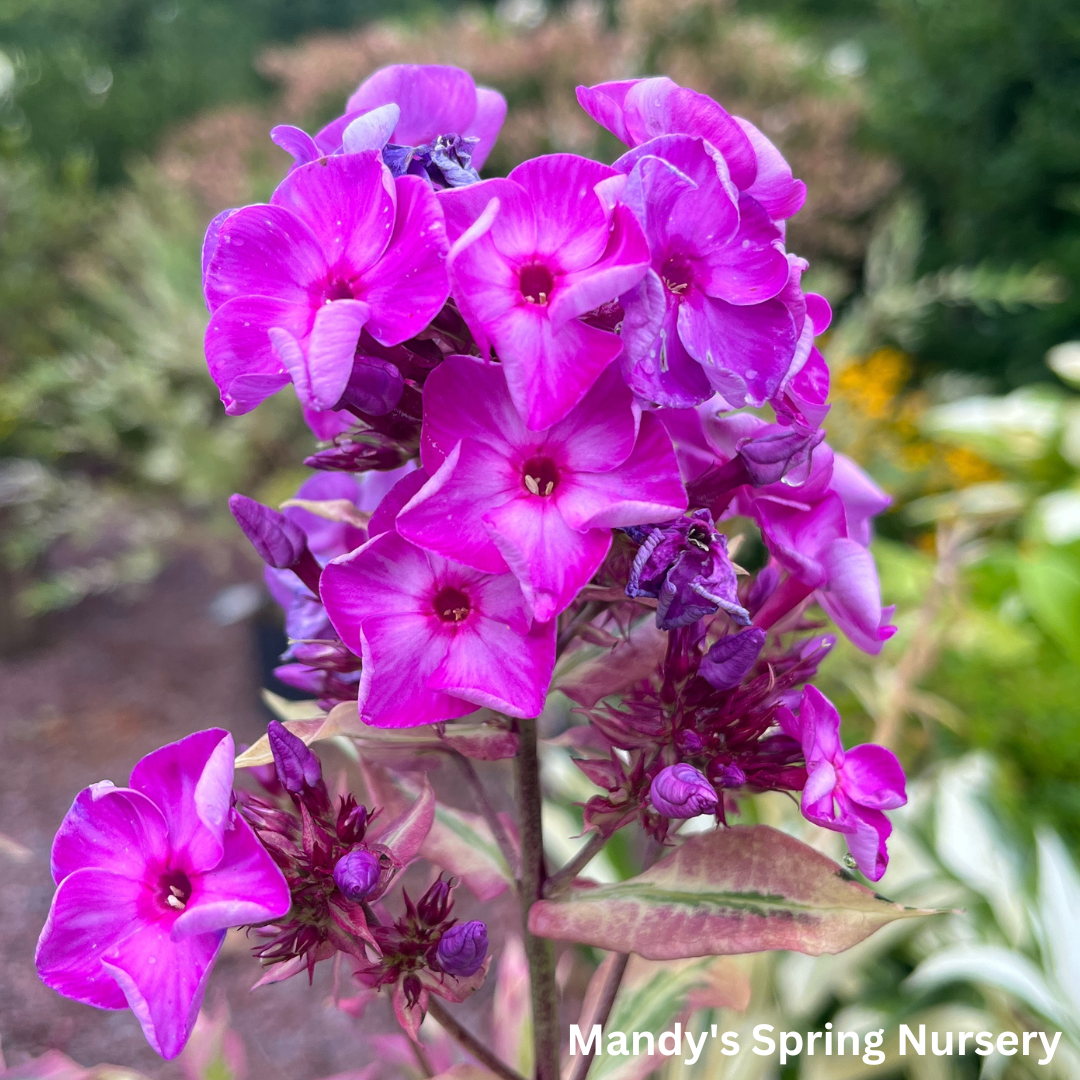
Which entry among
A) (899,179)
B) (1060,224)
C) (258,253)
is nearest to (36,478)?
(258,253)

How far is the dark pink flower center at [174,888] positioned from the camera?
1.62ft

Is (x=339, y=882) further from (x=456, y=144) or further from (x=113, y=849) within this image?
(x=456, y=144)

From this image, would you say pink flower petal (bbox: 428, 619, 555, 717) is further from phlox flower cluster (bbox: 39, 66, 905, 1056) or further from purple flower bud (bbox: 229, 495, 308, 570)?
purple flower bud (bbox: 229, 495, 308, 570)

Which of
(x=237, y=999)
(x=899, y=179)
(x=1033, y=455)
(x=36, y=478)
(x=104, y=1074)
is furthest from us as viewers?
(x=899, y=179)

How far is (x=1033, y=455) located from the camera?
2.89 metres

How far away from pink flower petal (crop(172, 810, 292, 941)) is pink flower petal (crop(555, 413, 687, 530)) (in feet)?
0.79

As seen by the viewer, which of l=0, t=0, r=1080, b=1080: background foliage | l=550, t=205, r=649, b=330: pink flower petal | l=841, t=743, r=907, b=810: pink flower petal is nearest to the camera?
l=550, t=205, r=649, b=330: pink flower petal

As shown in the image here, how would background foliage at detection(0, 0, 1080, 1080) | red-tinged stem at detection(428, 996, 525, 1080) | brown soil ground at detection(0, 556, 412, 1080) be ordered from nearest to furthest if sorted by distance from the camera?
red-tinged stem at detection(428, 996, 525, 1080), brown soil ground at detection(0, 556, 412, 1080), background foliage at detection(0, 0, 1080, 1080)

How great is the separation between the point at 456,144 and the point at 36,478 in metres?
3.33

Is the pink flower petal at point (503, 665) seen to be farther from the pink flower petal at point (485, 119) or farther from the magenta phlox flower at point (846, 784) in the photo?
the pink flower petal at point (485, 119)

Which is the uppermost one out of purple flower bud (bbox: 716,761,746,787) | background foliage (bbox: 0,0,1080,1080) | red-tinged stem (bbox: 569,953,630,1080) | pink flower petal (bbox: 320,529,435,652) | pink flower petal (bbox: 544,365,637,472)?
pink flower petal (bbox: 544,365,637,472)

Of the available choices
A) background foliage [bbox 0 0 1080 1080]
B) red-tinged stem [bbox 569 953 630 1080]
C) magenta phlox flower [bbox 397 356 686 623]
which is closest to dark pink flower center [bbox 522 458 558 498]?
magenta phlox flower [bbox 397 356 686 623]

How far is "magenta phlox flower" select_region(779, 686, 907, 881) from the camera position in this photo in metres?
0.52

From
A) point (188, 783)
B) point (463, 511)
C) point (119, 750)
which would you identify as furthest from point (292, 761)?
point (119, 750)
